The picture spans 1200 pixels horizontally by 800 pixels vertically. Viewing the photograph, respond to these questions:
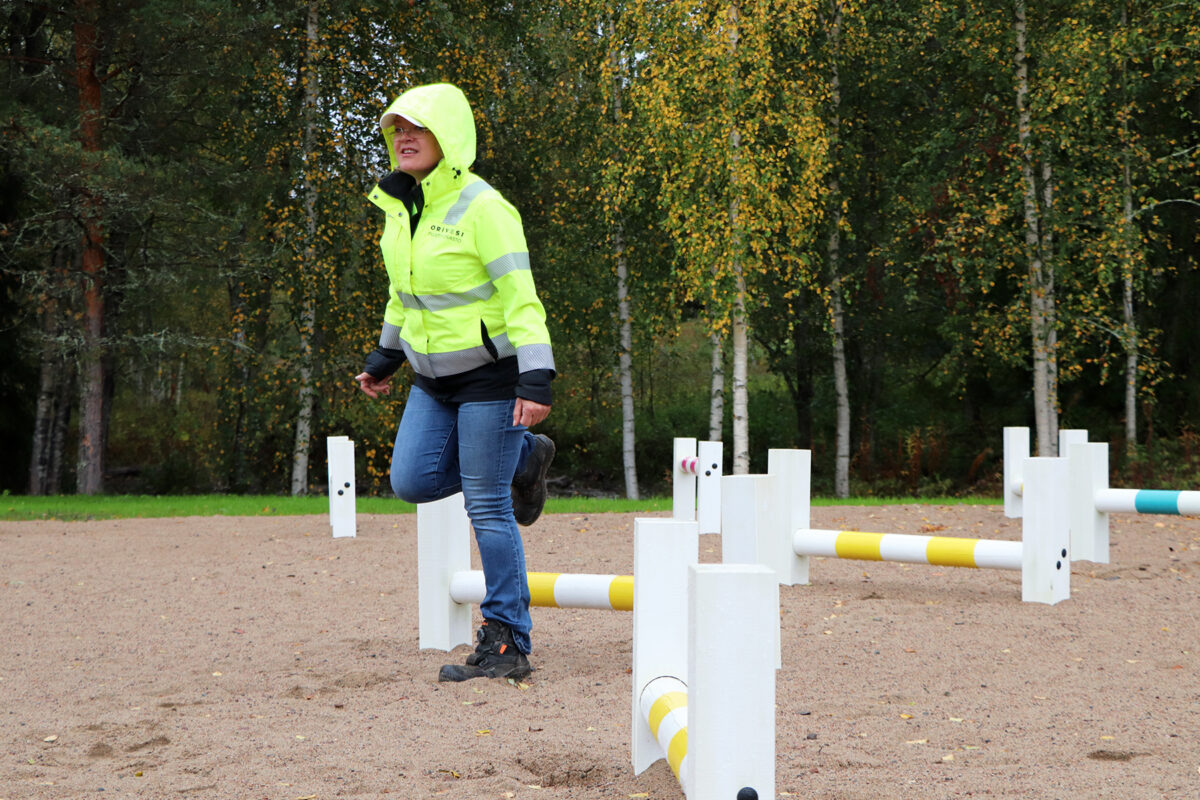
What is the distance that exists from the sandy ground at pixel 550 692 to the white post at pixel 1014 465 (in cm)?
168

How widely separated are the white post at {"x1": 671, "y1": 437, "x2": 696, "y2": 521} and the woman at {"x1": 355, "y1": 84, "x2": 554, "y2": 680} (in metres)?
4.96

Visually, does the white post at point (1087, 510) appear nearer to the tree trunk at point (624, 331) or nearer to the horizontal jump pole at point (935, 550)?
the horizontal jump pole at point (935, 550)

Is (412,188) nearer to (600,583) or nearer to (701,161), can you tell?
(600,583)

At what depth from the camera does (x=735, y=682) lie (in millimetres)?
2045

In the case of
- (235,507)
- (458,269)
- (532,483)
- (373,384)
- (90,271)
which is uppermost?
(90,271)

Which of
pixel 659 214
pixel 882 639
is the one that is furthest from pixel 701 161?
pixel 882 639

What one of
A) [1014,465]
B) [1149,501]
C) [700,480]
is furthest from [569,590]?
[1014,465]

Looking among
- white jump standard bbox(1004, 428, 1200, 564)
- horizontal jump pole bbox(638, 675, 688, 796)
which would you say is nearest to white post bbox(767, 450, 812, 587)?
white jump standard bbox(1004, 428, 1200, 564)

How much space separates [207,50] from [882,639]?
1481 cm

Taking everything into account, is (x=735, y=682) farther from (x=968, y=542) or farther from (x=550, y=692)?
(x=968, y=542)

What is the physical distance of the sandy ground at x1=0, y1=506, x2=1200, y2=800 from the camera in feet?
10.2

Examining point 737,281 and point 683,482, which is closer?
point 683,482

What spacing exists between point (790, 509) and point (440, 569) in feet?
7.50

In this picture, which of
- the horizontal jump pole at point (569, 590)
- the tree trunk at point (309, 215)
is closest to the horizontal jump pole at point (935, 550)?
the horizontal jump pole at point (569, 590)
